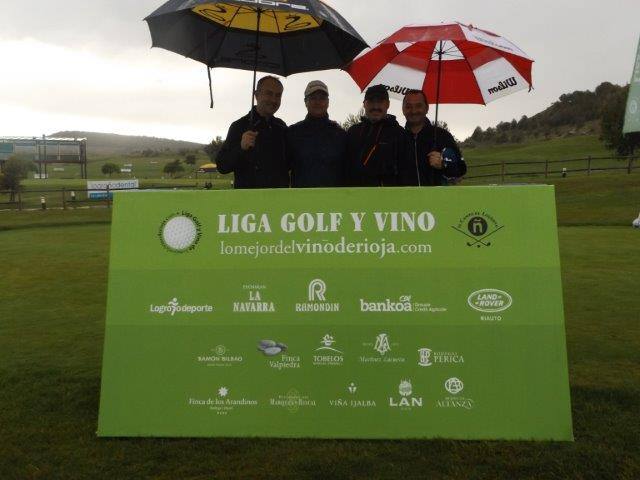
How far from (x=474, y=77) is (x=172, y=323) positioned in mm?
3690

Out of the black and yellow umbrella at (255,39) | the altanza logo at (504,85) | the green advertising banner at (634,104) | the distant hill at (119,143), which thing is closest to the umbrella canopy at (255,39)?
the black and yellow umbrella at (255,39)

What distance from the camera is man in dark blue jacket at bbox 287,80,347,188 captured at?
4324mm

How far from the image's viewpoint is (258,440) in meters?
3.08

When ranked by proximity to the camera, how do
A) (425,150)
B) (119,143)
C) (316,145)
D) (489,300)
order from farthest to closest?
1. (119,143)
2. (425,150)
3. (316,145)
4. (489,300)

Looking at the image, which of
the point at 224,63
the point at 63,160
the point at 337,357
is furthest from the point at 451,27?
the point at 63,160

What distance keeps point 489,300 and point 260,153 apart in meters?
2.10

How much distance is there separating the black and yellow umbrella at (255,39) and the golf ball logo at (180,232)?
6.39 feet

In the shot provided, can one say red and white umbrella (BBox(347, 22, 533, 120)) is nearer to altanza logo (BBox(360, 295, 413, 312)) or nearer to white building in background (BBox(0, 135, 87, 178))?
altanza logo (BBox(360, 295, 413, 312))

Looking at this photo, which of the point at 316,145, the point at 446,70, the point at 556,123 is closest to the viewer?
the point at 316,145

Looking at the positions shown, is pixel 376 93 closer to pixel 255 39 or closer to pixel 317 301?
pixel 255 39

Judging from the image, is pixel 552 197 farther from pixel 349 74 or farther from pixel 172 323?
pixel 349 74

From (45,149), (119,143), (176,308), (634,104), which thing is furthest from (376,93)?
(119,143)

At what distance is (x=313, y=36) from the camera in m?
4.96

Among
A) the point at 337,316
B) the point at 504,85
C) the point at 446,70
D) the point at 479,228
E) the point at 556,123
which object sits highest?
the point at 556,123
